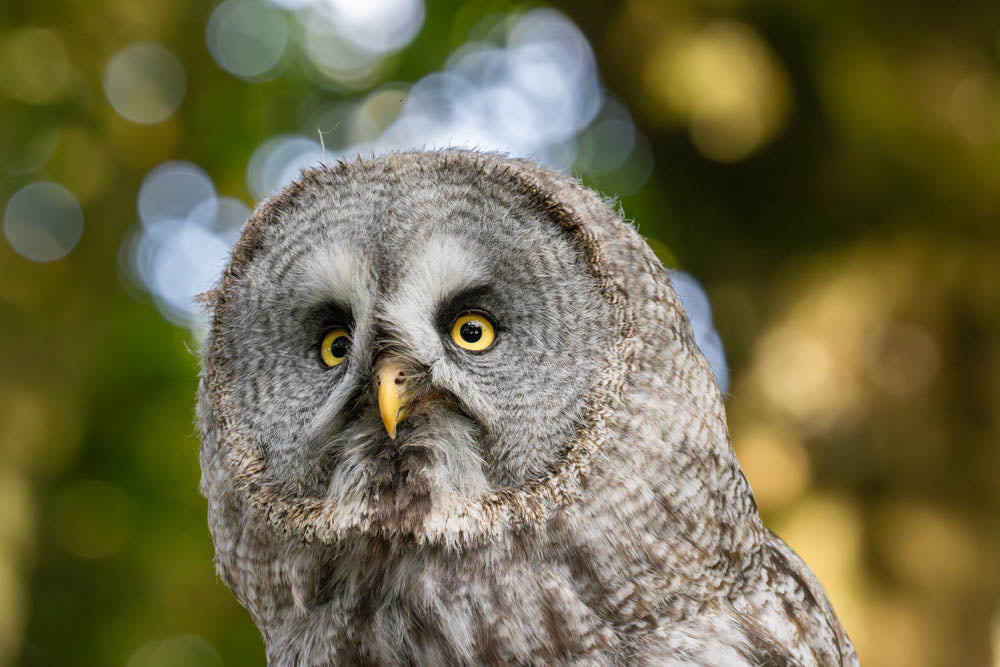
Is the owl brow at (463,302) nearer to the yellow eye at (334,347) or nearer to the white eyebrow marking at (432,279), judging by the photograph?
the white eyebrow marking at (432,279)

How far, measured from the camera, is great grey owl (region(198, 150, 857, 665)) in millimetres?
1487

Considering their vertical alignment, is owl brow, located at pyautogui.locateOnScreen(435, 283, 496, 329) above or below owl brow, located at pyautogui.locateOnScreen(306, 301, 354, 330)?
above

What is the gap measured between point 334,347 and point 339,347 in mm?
10

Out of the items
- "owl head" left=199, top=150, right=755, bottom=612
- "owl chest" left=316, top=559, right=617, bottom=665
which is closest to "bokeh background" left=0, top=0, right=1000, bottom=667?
"owl head" left=199, top=150, right=755, bottom=612

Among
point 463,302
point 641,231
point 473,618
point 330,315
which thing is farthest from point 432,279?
point 641,231

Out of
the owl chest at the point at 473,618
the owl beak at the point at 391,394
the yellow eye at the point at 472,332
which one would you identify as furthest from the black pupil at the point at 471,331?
the owl chest at the point at 473,618

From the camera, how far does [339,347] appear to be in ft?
5.31

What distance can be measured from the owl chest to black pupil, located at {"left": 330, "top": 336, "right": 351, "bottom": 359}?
363 mm

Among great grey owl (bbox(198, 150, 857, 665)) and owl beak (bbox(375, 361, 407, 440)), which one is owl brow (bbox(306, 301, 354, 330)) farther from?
owl beak (bbox(375, 361, 407, 440))

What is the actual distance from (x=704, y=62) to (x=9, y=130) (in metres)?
3.62

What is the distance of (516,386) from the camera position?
60.4 inches

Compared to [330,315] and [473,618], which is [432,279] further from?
[473,618]

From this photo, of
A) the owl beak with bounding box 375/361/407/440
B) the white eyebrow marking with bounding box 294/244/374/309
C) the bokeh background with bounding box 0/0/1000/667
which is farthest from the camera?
the bokeh background with bounding box 0/0/1000/667

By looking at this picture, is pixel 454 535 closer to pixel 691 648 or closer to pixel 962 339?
pixel 691 648
